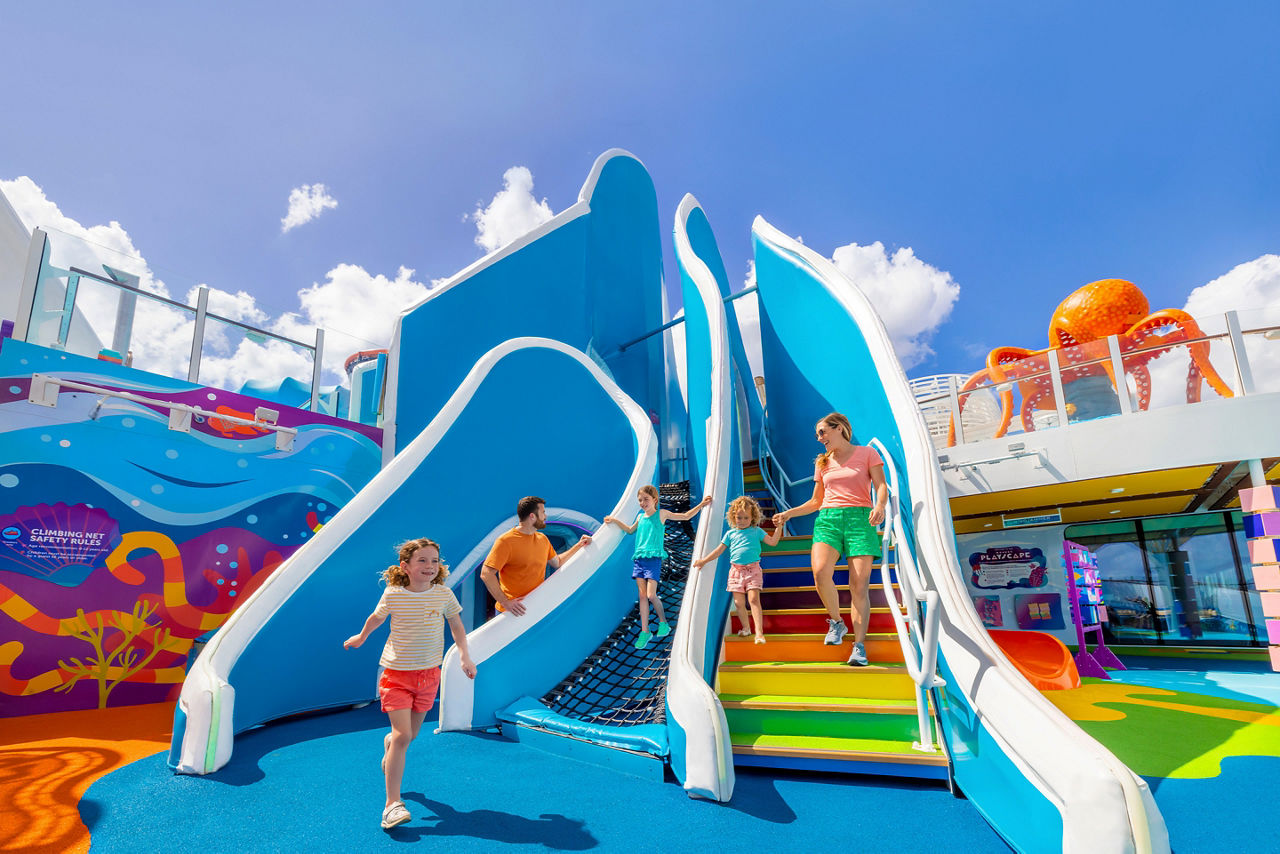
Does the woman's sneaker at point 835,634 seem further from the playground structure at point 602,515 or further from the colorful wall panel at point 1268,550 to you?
the colorful wall panel at point 1268,550

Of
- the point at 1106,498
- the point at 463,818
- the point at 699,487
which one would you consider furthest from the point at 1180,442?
the point at 463,818

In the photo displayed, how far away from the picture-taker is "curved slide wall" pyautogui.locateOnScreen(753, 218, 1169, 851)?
191 centimetres

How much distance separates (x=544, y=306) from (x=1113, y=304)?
22.7ft

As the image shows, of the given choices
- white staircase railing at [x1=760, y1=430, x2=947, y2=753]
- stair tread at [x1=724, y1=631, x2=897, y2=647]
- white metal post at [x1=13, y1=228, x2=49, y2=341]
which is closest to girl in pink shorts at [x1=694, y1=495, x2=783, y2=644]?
stair tread at [x1=724, y1=631, x2=897, y2=647]

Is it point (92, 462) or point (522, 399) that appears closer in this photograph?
point (92, 462)

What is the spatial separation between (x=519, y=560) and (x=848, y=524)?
2168 mm

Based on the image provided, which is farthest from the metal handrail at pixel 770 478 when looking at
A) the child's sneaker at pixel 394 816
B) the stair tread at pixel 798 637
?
the child's sneaker at pixel 394 816

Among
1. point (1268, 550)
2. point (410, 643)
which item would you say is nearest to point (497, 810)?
point (410, 643)

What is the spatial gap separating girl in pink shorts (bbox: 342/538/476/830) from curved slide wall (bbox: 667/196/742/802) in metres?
1.01

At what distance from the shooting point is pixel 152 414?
597 centimetres

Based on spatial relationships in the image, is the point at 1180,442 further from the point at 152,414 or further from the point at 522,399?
the point at 152,414

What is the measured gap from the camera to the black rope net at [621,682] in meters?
4.06

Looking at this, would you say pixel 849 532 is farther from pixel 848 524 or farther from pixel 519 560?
pixel 519 560

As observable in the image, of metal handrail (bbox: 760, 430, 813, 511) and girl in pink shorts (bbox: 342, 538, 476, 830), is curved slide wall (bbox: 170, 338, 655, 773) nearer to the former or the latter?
girl in pink shorts (bbox: 342, 538, 476, 830)
